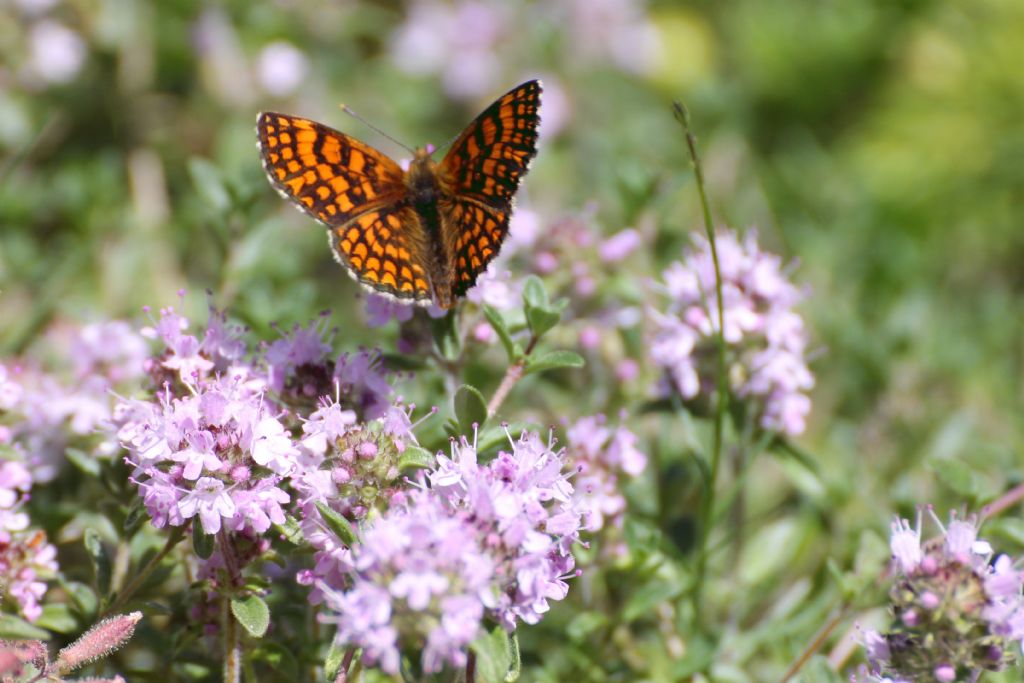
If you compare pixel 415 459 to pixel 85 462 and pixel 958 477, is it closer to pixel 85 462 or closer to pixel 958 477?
pixel 85 462

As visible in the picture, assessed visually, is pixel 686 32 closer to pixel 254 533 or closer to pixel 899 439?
pixel 899 439

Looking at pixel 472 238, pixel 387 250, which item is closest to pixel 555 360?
pixel 472 238

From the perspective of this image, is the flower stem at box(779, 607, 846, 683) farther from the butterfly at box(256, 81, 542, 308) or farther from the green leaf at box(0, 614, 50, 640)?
the green leaf at box(0, 614, 50, 640)

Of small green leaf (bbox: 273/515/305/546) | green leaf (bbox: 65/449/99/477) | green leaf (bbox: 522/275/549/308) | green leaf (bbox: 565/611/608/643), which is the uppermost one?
green leaf (bbox: 522/275/549/308)

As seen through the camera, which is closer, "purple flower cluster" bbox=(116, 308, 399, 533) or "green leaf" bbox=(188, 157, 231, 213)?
"purple flower cluster" bbox=(116, 308, 399, 533)

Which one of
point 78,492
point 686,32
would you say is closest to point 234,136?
point 78,492

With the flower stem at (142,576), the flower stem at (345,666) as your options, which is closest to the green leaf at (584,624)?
the flower stem at (345,666)

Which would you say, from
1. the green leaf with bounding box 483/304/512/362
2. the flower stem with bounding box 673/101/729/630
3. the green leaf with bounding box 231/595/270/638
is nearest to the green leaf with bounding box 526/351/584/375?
the green leaf with bounding box 483/304/512/362

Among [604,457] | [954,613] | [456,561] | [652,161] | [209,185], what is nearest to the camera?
[456,561]
